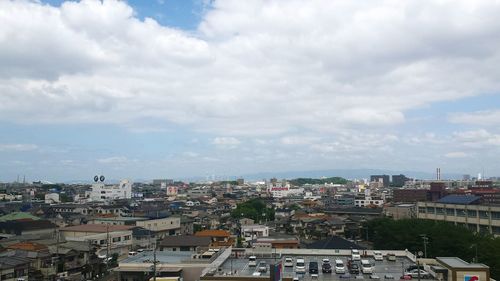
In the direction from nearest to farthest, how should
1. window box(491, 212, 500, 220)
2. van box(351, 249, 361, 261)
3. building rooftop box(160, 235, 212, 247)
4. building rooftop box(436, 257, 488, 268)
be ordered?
building rooftop box(436, 257, 488, 268)
van box(351, 249, 361, 261)
building rooftop box(160, 235, 212, 247)
window box(491, 212, 500, 220)

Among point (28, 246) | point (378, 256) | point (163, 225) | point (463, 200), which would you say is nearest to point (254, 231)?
point (163, 225)

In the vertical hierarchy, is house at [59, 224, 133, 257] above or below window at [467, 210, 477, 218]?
below

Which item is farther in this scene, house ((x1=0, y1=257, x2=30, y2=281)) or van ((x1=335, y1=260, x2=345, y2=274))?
house ((x1=0, y1=257, x2=30, y2=281))

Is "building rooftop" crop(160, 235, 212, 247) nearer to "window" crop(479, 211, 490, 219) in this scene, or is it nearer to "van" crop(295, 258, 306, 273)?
"van" crop(295, 258, 306, 273)

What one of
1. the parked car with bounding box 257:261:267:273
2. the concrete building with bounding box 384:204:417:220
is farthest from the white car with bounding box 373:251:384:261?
the concrete building with bounding box 384:204:417:220

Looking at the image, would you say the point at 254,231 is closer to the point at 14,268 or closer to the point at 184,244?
the point at 184,244

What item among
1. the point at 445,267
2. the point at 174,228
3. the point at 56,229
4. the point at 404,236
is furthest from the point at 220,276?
the point at 174,228
